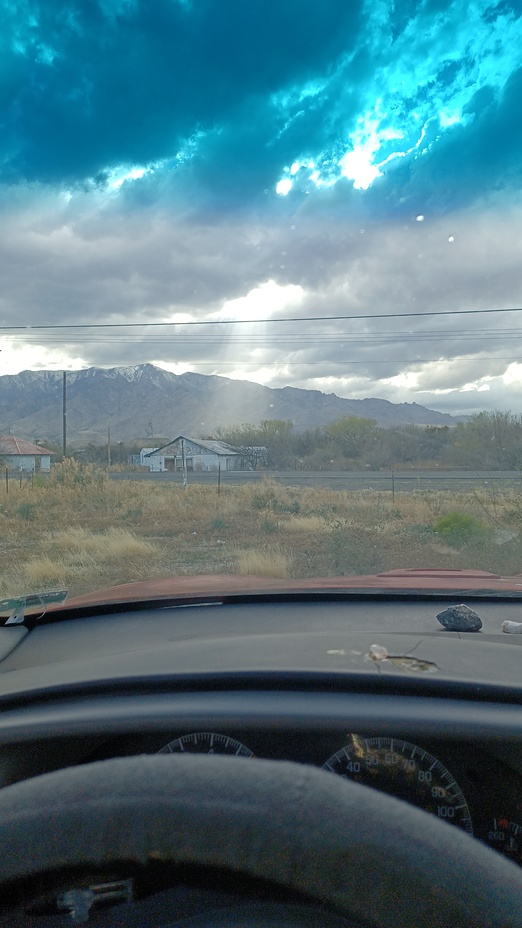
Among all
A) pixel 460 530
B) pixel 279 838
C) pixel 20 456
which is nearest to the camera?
pixel 279 838

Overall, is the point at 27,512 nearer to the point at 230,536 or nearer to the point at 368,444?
the point at 230,536

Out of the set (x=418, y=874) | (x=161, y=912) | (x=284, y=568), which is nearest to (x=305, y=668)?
(x=161, y=912)

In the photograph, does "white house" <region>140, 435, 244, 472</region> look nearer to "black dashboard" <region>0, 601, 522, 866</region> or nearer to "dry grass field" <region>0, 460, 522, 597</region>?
"dry grass field" <region>0, 460, 522, 597</region>

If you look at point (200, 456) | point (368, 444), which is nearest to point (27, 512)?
point (200, 456)

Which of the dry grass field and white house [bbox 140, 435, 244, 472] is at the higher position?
white house [bbox 140, 435, 244, 472]

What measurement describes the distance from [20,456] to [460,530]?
38167mm

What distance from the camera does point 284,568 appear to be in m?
10.8

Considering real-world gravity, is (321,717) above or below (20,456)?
below

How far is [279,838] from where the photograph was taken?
1003 mm

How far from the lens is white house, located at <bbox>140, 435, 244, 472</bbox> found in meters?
53.4

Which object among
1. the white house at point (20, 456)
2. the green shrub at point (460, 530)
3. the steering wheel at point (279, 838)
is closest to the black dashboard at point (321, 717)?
the steering wheel at point (279, 838)

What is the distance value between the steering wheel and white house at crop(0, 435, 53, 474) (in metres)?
39.3

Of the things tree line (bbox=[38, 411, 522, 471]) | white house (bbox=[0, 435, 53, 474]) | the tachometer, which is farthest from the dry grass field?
tree line (bbox=[38, 411, 522, 471])

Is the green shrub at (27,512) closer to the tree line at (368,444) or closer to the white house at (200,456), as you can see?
the white house at (200,456)
